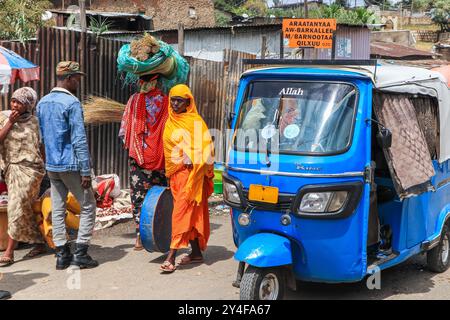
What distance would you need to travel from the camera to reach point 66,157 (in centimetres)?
560

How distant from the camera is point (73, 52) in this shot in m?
8.07

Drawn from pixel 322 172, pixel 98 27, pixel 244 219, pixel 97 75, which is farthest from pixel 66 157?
pixel 98 27

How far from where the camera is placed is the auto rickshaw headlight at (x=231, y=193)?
4.96 meters

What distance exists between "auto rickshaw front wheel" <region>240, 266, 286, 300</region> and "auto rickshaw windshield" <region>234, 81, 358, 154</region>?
1.00 metres

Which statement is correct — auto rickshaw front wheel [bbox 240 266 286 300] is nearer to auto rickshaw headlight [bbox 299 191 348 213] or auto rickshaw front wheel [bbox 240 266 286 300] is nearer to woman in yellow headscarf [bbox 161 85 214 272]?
auto rickshaw headlight [bbox 299 191 348 213]

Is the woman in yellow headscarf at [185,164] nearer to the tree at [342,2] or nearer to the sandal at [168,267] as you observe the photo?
the sandal at [168,267]

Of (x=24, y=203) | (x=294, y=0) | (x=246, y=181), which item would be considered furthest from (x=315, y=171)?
(x=294, y=0)

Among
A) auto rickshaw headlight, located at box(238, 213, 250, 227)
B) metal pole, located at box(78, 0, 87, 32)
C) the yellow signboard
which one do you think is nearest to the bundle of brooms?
metal pole, located at box(78, 0, 87, 32)

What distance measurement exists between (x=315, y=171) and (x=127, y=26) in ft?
71.8

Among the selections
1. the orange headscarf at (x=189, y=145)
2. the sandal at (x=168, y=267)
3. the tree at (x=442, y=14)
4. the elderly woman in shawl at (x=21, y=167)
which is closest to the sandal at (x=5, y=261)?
the elderly woman in shawl at (x=21, y=167)

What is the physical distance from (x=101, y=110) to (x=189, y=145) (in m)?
2.80

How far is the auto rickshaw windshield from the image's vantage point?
4664 mm

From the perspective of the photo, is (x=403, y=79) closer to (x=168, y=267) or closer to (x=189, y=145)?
(x=189, y=145)

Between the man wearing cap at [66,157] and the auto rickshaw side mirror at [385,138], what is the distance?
276 centimetres
